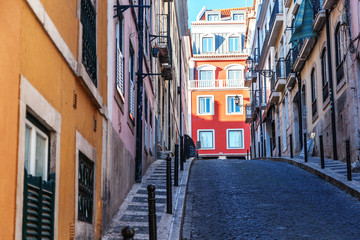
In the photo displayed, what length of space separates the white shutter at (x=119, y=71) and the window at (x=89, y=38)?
2267mm

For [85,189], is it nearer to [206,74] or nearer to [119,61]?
[119,61]

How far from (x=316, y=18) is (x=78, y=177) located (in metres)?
15.2

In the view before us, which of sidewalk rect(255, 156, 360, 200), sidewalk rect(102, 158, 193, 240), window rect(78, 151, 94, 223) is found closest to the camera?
window rect(78, 151, 94, 223)

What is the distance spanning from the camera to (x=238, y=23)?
183 feet

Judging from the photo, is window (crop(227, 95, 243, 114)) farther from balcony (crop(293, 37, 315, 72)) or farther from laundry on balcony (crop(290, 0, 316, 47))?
laundry on balcony (crop(290, 0, 316, 47))

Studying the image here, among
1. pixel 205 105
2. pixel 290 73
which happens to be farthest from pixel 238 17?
pixel 290 73

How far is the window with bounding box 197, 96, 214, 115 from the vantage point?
5162 centimetres

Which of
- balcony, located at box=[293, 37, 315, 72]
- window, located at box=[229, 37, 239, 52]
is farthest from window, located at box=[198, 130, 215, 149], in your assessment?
balcony, located at box=[293, 37, 315, 72]

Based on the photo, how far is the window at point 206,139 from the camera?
5124 cm

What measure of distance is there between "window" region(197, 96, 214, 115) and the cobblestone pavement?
117 feet

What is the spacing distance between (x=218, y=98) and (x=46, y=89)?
152 feet

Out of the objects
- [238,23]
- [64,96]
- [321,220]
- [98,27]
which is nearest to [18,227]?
[64,96]

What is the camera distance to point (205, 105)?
51.8 metres

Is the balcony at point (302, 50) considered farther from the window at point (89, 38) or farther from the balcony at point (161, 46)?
the window at point (89, 38)
